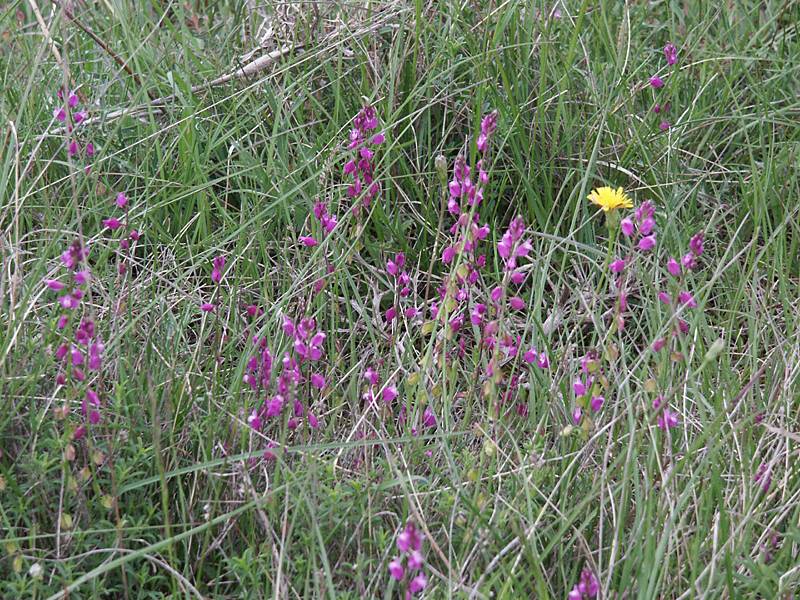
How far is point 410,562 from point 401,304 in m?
1.12

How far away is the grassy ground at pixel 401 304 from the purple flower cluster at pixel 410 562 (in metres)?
0.04

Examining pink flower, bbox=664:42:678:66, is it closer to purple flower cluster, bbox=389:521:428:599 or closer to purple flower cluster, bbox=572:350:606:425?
purple flower cluster, bbox=572:350:606:425

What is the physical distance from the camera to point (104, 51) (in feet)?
11.1

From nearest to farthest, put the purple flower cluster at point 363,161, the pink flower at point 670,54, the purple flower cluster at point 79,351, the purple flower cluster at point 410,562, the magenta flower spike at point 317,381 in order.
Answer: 1. the purple flower cluster at point 410,562
2. the purple flower cluster at point 79,351
3. the magenta flower spike at point 317,381
4. the purple flower cluster at point 363,161
5. the pink flower at point 670,54

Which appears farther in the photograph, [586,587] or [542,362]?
[542,362]

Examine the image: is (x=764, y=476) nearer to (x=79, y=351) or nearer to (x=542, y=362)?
(x=542, y=362)

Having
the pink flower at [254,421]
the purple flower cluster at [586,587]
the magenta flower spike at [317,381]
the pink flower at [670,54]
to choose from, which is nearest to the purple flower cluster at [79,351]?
the pink flower at [254,421]

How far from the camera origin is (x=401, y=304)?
106 inches

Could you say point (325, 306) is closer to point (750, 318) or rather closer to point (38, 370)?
point (38, 370)

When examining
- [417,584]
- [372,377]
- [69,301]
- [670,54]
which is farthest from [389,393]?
[670,54]

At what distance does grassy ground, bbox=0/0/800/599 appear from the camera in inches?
75.6

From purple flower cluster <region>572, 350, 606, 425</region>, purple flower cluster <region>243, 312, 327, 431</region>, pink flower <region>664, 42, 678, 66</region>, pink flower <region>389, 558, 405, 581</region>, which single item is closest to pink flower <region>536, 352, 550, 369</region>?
purple flower cluster <region>572, 350, 606, 425</region>

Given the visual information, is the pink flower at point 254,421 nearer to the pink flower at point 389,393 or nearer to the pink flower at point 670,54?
the pink flower at point 389,393

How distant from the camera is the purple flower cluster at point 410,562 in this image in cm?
164
